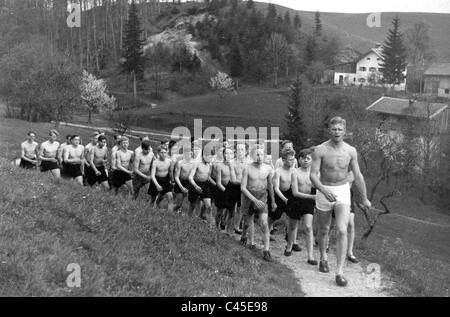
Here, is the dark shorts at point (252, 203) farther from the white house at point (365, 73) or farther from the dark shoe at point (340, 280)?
the white house at point (365, 73)

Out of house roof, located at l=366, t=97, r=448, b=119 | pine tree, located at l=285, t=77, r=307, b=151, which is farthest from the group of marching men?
house roof, located at l=366, t=97, r=448, b=119

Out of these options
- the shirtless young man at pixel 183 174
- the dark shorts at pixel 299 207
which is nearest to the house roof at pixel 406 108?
the shirtless young man at pixel 183 174

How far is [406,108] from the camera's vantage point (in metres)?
64.6

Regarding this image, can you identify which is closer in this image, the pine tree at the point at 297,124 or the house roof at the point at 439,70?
the pine tree at the point at 297,124

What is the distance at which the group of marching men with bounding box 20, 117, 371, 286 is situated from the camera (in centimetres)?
798

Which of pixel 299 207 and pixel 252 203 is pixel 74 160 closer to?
pixel 252 203

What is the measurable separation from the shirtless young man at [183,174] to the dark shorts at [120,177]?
1.88 metres

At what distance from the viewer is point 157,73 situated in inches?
3829

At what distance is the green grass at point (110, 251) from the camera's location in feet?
19.5

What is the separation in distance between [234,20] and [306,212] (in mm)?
110805

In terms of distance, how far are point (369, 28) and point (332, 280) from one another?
613ft

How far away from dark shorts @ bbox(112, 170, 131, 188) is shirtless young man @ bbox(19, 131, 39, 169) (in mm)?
2967

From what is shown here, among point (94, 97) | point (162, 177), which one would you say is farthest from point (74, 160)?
point (94, 97)
